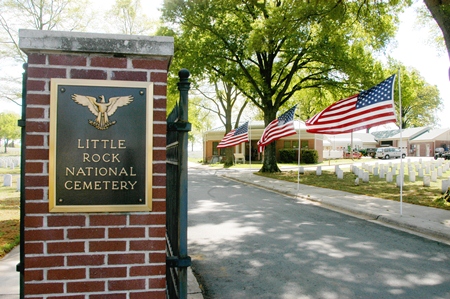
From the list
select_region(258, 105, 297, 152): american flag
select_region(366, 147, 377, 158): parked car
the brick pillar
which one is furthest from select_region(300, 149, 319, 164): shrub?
the brick pillar

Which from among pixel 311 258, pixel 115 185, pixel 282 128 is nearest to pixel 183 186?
pixel 115 185

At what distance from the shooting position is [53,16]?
80.6 feet

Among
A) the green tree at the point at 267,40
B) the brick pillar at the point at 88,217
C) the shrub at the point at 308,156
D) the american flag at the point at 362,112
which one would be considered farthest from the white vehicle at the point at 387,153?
→ the brick pillar at the point at 88,217

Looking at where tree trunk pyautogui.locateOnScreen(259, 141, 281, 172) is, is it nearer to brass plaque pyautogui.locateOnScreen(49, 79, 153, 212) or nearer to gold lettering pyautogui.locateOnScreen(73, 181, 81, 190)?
brass plaque pyautogui.locateOnScreen(49, 79, 153, 212)

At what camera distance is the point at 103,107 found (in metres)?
2.57

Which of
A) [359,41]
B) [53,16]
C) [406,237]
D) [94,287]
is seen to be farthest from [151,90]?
[53,16]

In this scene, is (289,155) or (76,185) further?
(289,155)

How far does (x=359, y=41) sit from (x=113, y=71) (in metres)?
22.6

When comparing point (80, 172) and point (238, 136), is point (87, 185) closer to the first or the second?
point (80, 172)

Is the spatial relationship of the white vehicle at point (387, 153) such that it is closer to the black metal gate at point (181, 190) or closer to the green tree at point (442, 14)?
the green tree at point (442, 14)

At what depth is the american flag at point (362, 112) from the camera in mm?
9070

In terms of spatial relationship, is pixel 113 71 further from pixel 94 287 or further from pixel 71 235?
pixel 94 287

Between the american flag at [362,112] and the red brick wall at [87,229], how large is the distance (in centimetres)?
767

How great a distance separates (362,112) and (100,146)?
865 centimetres
